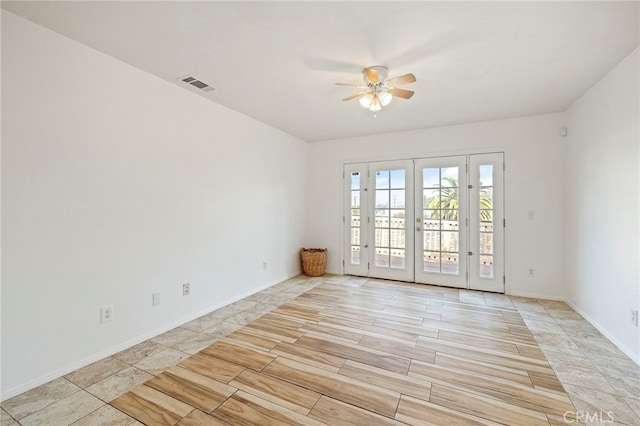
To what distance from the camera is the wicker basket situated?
197 inches

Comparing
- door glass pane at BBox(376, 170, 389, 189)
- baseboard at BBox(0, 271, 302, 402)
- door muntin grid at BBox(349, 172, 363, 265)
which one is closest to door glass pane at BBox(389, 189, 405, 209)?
door glass pane at BBox(376, 170, 389, 189)

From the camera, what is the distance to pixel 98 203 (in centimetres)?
230

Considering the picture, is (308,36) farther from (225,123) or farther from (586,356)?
(586,356)

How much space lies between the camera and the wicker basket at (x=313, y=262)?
197 inches

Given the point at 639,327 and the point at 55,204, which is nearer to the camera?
the point at 55,204

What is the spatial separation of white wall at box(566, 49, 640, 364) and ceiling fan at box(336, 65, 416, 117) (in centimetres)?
187

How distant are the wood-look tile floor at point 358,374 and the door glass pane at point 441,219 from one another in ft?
3.82

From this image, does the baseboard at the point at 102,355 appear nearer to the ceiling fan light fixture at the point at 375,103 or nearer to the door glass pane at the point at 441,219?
the ceiling fan light fixture at the point at 375,103

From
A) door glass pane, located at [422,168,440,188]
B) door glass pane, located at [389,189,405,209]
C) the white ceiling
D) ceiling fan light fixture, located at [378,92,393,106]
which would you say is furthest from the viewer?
door glass pane, located at [389,189,405,209]

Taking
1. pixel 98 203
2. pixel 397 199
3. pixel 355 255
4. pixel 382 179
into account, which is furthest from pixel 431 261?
pixel 98 203

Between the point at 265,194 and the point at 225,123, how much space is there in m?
1.21

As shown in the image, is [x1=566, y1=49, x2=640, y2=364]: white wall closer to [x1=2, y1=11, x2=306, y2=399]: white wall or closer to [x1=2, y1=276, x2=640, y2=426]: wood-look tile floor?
[x1=2, y1=276, x2=640, y2=426]: wood-look tile floor

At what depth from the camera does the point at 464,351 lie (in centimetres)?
244

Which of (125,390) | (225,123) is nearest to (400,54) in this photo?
Result: (225,123)
